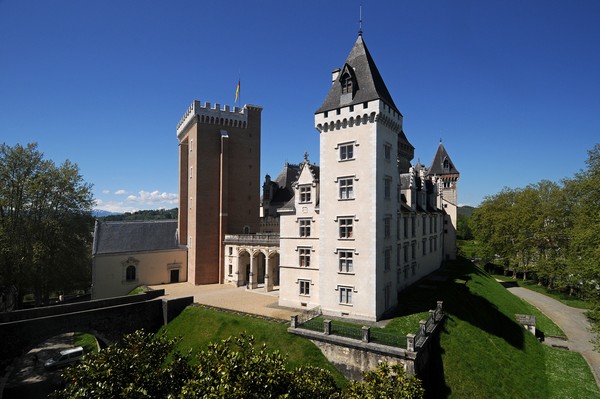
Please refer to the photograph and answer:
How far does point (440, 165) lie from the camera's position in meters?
63.2

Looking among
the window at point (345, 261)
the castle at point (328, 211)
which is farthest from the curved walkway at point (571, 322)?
the window at point (345, 261)

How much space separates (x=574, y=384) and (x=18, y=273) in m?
51.2

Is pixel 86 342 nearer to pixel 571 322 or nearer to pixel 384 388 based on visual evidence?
pixel 384 388

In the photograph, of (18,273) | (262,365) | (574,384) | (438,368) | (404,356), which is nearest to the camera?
(262,365)

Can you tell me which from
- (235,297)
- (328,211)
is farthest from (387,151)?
(235,297)

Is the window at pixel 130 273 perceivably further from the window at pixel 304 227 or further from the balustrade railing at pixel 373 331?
the balustrade railing at pixel 373 331

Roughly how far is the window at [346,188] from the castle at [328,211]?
3.3 inches

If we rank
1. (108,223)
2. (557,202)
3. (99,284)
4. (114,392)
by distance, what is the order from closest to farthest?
(114,392), (99,284), (108,223), (557,202)

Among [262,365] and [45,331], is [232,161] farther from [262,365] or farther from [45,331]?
[262,365]

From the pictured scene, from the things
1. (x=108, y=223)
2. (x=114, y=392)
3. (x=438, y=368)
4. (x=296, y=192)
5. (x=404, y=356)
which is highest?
(x=296, y=192)

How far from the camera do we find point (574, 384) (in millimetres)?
23453

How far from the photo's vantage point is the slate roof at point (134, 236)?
4138cm

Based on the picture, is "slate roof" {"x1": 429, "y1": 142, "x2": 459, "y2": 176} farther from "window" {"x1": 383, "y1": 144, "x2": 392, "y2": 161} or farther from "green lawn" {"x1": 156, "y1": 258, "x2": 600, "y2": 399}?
"window" {"x1": 383, "y1": 144, "x2": 392, "y2": 161}

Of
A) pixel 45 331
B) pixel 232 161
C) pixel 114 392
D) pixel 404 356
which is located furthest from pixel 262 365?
pixel 232 161
